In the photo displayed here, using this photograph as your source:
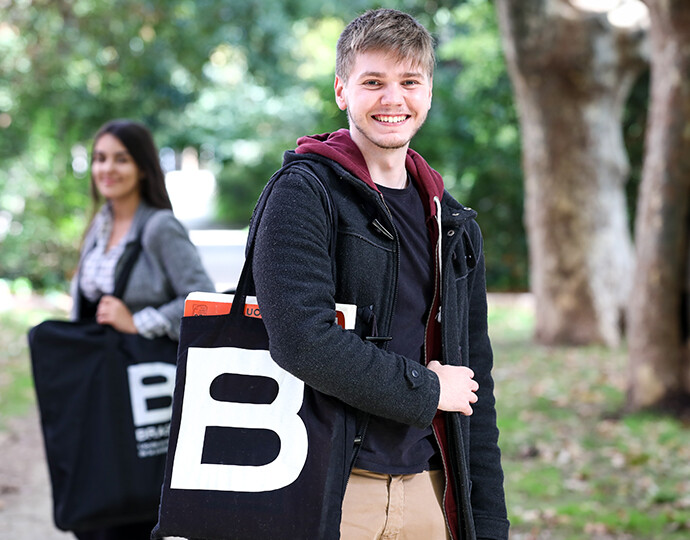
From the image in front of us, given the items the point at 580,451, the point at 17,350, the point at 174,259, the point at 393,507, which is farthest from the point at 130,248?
the point at 17,350

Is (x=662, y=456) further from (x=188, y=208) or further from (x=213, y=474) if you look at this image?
(x=188, y=208)

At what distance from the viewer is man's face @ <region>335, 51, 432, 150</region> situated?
220 centimetres

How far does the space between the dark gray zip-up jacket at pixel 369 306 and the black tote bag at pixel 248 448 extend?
0.22 feet

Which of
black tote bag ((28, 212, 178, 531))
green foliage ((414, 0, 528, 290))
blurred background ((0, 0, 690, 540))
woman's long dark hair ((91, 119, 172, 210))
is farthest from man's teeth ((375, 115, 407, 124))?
green foliage ((414, 0, 528, 290))

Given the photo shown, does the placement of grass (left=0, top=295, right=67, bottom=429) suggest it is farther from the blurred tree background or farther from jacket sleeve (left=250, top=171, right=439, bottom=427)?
jacket sleeve (left=250, top=171, right=439, bottom=427)

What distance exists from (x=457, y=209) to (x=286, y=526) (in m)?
0.92

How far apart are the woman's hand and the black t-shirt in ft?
5.84

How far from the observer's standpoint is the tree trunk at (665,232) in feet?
24.2

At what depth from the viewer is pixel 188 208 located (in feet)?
122

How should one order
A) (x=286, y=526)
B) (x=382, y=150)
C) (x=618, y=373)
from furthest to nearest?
(x=618, y=373) → (x=382, y=150) → (x=286, y=526)

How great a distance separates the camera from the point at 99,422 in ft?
11.7

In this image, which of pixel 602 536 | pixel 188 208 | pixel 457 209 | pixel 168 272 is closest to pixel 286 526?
pixel 457 209

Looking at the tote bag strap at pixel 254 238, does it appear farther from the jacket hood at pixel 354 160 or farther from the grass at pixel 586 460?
the grass at pixel 586 460

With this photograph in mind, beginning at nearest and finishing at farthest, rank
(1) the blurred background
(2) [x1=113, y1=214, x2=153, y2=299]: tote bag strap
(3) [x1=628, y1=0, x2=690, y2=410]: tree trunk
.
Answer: (2) [x1=113, y1=214, x2=153, y2=299]: tote bag strap → (1) the blurred background → (3) [x1=628, y1=0, x2=690, y2=410]: tree trunk
